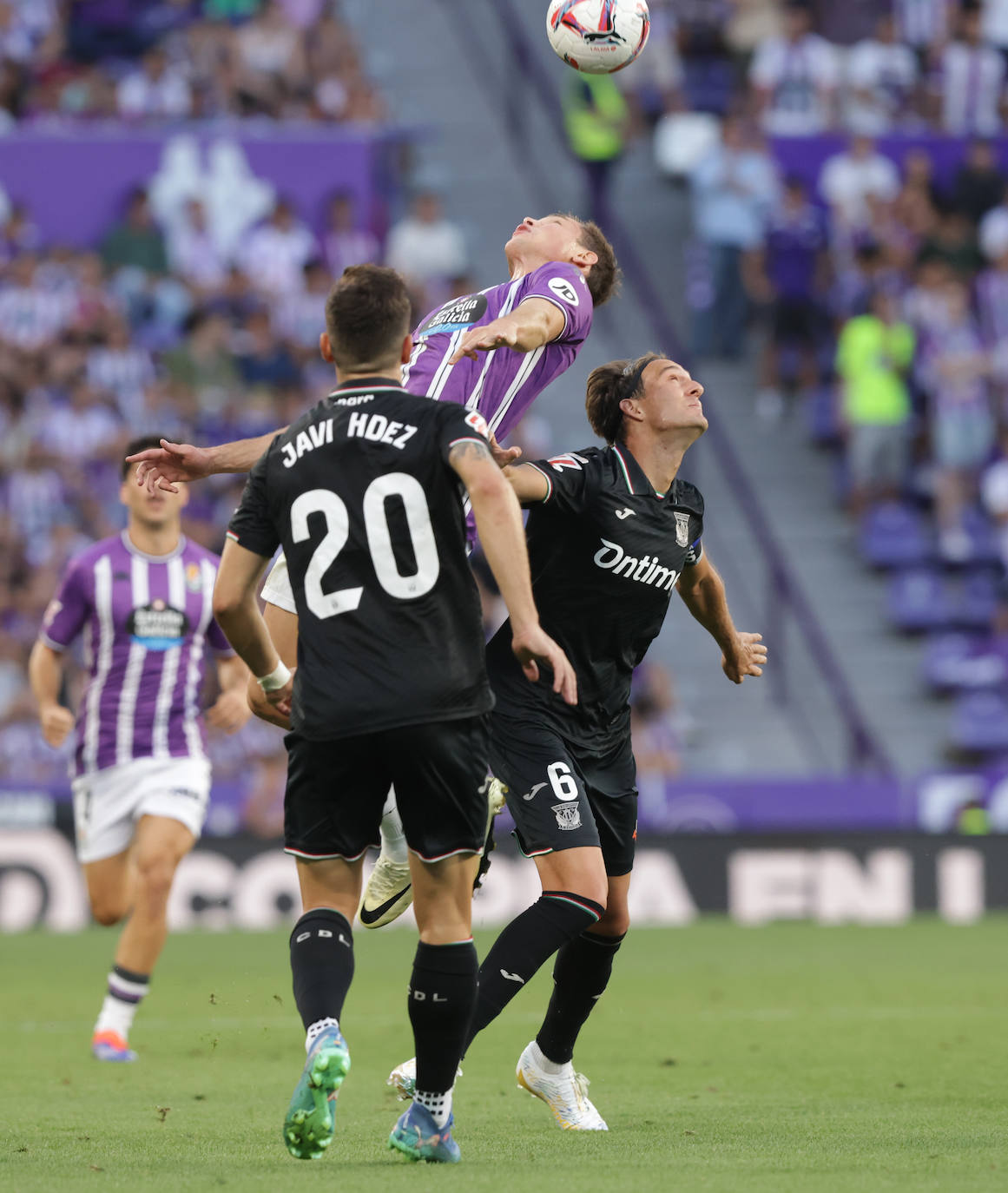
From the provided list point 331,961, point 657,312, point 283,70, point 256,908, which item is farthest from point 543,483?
point 283,70

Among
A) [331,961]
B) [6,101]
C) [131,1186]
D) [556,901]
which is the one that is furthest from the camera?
[6,101]

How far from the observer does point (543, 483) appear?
6.59 m

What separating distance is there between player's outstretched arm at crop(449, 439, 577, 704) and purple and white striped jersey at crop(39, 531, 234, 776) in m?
4.63

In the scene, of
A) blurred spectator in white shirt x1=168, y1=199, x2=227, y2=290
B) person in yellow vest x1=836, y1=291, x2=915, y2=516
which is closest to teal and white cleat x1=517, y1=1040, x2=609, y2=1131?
person in yellow vest x1=836, y1=291, x2=915, y2=516

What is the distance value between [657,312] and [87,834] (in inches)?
420

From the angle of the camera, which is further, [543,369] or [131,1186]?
[543,369]

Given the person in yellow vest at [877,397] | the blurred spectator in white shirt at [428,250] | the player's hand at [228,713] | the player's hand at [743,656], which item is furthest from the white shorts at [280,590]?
the person in yellow vest at [877,397]

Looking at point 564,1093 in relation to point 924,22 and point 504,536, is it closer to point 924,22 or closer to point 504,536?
point 504,536

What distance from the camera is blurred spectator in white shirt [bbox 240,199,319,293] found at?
19609 mm

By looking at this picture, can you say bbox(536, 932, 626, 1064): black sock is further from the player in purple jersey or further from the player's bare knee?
the player's bare knee

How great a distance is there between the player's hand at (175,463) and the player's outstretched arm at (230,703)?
2.99m

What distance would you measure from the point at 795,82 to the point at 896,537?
17.1ft

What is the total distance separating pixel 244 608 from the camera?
18.5 ft

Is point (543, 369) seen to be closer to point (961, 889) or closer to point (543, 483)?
point (543, 483)
